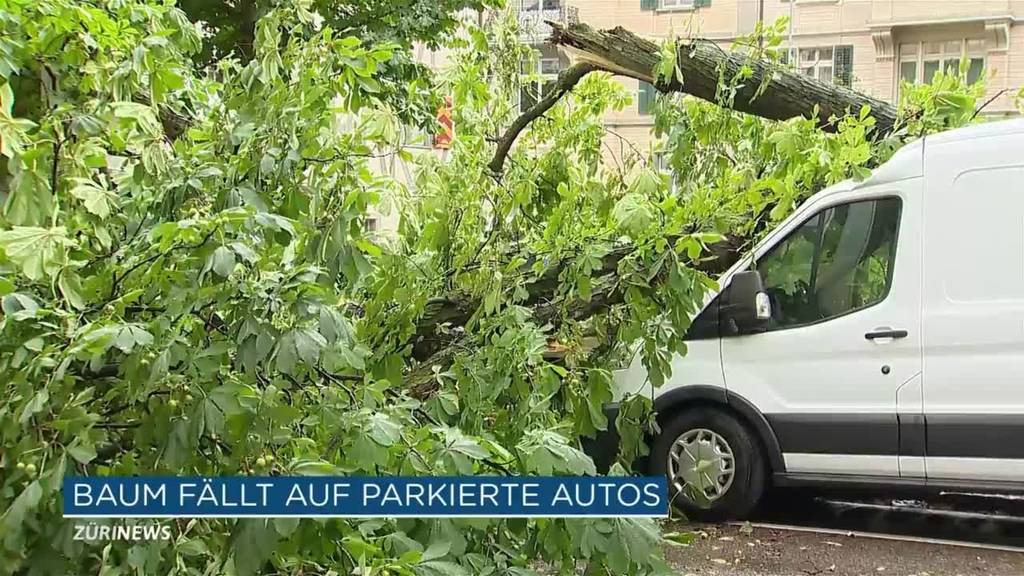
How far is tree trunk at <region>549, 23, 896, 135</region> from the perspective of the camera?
15.5 feet

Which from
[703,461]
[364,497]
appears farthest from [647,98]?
[364,497]

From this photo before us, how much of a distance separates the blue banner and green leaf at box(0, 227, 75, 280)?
0.43 meters

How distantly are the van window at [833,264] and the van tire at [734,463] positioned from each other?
2.21ft

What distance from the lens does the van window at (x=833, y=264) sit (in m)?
5.23

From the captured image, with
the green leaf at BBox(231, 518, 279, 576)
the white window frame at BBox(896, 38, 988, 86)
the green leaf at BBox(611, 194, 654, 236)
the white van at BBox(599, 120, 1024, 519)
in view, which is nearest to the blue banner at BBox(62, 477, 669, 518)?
the green leaf at BBox(231, 518, 279, 576)

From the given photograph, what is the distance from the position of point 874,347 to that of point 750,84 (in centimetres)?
161

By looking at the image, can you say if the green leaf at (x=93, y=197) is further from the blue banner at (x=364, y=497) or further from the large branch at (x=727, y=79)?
the large branch at (x=727, y=79)

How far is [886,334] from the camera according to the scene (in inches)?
202

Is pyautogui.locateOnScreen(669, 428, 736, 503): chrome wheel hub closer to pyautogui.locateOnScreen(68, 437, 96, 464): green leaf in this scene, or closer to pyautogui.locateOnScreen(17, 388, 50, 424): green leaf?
pyautogui.locateOnScreen(68, 437, 96, 464): green leaf

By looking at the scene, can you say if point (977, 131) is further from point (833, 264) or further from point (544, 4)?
point (544, 4)

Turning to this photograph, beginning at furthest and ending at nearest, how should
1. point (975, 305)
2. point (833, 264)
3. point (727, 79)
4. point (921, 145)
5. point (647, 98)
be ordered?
point (833, 264) → point (921, 145) → point (975, 305) → point (647, 98) → point (727, 79)

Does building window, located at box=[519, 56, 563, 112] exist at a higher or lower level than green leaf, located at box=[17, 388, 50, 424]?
higher

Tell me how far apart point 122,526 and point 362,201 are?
0.83 metres

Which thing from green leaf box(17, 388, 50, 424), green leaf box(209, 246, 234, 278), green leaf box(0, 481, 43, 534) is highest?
green leaf box(209, 246, 234, 278)
